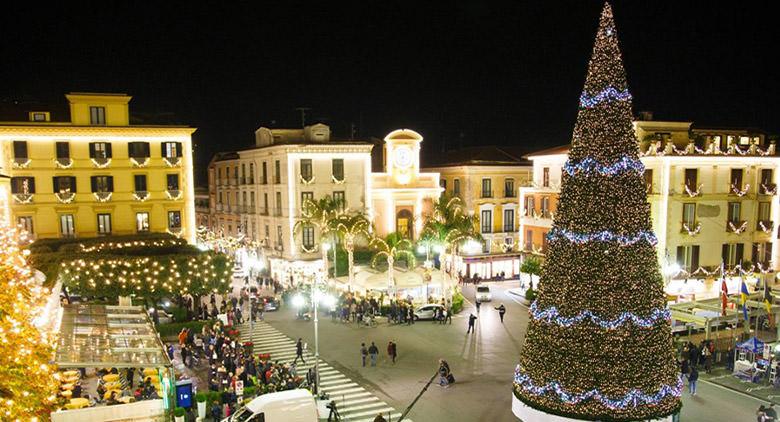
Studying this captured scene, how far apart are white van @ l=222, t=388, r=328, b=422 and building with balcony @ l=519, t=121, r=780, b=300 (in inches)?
1157

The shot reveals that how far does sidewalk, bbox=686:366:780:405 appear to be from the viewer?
22906 mm

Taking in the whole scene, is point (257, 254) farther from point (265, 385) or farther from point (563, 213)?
point (563, 213)

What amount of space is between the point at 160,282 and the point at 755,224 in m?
40.6

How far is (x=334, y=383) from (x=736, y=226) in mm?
32062

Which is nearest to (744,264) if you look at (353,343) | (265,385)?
(353,343)

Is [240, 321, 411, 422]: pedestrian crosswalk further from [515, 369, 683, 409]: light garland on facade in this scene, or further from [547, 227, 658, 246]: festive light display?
[547, 227, 658, 246]: festive light display

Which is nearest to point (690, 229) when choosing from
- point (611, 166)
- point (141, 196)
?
point (611, 166)

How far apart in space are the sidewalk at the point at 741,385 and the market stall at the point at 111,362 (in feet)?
74.0

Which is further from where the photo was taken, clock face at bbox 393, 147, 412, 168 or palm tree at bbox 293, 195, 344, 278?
clock face at bbox 393, 147, 412, 168

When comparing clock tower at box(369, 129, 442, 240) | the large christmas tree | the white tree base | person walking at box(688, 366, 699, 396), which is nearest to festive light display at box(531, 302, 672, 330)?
the large christmas tree

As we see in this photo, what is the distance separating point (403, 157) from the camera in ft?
167

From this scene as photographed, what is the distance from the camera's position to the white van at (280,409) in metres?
17.6

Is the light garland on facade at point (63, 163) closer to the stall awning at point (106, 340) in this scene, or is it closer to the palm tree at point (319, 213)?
the palm tree at point (319, 213)

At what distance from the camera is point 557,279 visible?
17.5m
